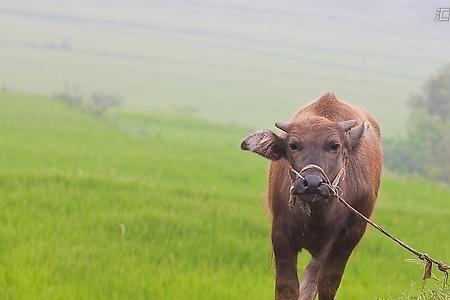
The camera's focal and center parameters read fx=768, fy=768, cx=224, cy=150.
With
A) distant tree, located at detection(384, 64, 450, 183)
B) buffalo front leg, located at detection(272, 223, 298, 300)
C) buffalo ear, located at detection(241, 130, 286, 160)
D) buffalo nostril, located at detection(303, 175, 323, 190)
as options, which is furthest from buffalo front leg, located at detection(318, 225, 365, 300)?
distant tree, located at detection(384, 64, 450, 183)

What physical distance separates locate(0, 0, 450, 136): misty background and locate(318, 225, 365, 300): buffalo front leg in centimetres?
2103

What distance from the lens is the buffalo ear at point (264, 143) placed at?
2.86 metres

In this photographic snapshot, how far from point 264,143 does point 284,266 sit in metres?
0.62

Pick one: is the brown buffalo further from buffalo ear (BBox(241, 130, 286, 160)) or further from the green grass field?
the green grass field

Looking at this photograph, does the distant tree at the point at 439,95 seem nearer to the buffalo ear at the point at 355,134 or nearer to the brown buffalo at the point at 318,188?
the brown buffalo at the point at 318,188

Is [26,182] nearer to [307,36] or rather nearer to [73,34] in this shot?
[73,34]

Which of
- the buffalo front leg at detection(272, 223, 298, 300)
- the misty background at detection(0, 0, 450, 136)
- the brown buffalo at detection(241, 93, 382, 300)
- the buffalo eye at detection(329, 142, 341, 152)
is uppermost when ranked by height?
the buffalo eye at detection(329, 142, 341, 152)

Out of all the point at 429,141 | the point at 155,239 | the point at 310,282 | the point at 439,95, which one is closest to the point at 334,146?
the point at 310,282

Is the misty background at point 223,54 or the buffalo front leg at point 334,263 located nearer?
the buffalo front leg at point 334,263

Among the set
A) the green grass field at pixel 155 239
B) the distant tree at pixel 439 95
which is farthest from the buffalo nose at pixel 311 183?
the distant tree at pixel 439 95

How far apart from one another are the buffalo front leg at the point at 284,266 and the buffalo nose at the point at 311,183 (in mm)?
635

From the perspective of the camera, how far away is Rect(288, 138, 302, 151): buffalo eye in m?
2.83

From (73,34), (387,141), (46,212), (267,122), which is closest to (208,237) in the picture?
(46,212)

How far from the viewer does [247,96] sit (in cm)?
3991
